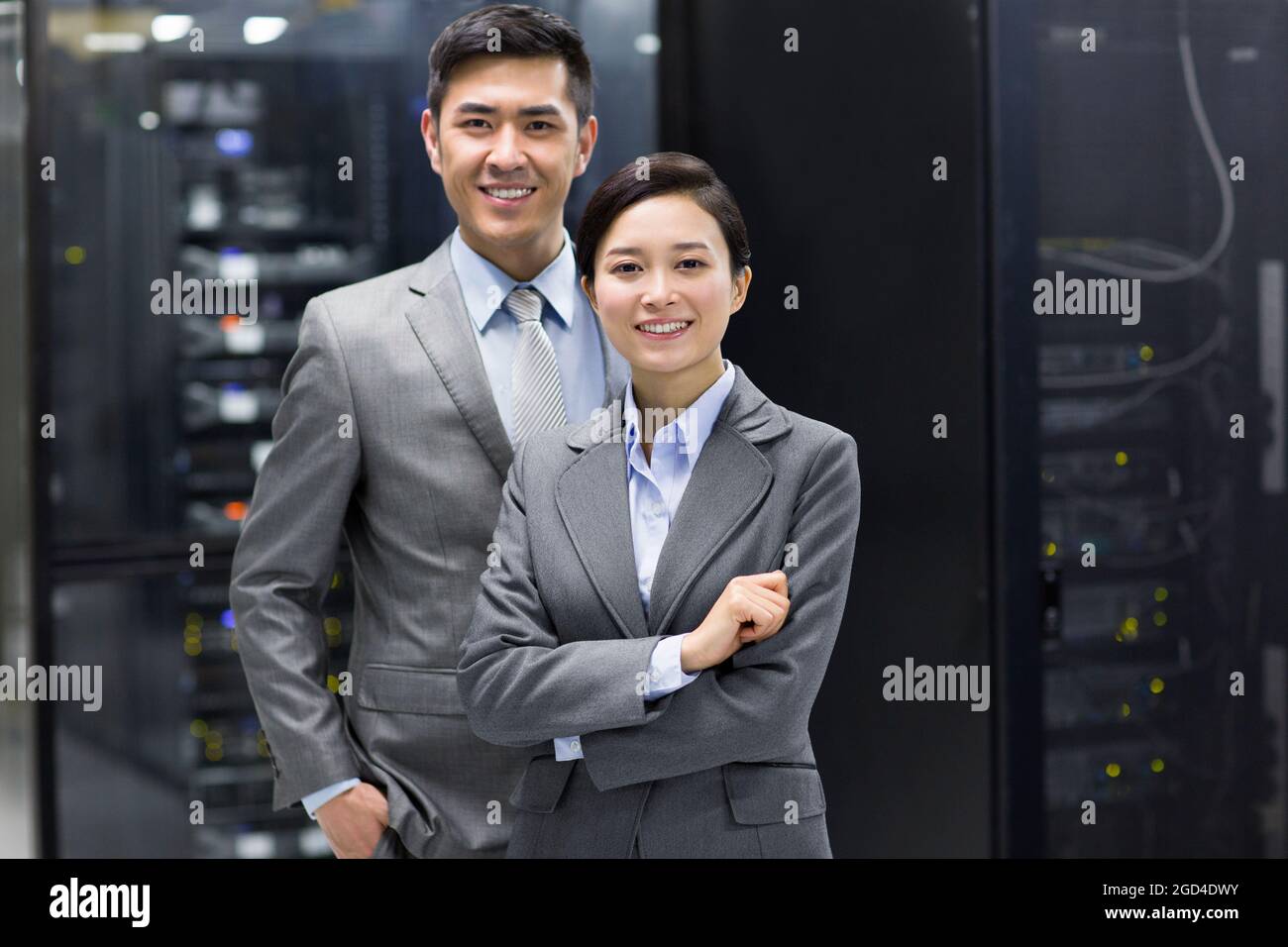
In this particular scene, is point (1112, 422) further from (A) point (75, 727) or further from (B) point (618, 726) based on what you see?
(A) point (75, 727)

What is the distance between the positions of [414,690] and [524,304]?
22.8 inches

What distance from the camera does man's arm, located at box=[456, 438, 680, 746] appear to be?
1755 mm

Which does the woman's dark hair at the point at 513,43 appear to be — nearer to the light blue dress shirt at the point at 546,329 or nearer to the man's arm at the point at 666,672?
the light blue dress shirt at the point at 546,329

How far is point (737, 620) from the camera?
5.66ft

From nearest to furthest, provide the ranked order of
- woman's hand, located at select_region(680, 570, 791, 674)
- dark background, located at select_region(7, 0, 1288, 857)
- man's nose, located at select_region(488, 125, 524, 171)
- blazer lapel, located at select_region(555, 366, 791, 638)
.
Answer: woman's hand, located at select_region(680, 570, 791, 674), blazer lapel, located at select_region(555, 366, 791, 638), man's nose, located at select_region(488, 125, 524, 171), dark background, located at select_region(7, 0, 1288, 857)

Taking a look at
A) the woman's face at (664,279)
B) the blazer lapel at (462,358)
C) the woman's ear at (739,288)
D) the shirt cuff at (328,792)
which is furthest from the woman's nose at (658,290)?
the shirt cuff at (328,792)

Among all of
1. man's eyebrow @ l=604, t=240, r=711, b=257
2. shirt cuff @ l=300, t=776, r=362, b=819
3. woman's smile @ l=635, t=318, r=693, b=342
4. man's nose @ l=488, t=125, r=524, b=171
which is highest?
man's nose @ l=488, t=125, r=524, b=171

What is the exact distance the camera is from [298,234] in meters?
3.52

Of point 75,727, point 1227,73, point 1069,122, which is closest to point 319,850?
point 75,727

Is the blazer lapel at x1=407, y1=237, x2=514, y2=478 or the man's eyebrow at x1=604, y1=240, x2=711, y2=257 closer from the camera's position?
the man's eyebrow at x1=604, y1=240, x2=711, y2=257

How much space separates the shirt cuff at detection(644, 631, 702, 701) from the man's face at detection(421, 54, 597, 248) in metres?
0.64

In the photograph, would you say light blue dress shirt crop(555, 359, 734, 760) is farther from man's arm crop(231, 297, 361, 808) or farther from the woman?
man's arm crop(231, 297, 361, 808)

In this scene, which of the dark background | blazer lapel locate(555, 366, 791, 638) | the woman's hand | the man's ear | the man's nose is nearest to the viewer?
the woman's hand

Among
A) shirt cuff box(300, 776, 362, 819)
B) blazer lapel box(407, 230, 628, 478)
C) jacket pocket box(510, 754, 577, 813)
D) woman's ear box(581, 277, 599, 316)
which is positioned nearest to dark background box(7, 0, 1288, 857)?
blazer lapel box(407, 230, 628, 478)
